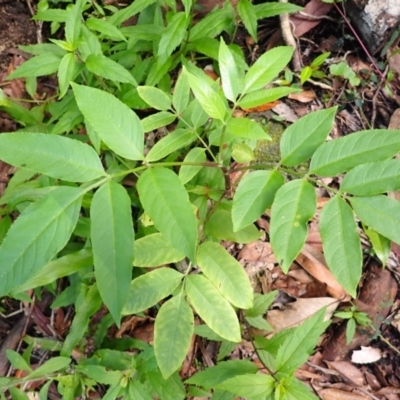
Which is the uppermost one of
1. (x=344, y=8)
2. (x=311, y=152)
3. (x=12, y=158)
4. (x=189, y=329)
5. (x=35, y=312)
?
(x=344, y=8)

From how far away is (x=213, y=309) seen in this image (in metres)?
1.50

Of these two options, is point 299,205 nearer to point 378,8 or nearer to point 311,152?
point 311,152

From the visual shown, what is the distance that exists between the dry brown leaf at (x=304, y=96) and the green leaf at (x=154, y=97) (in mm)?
1141

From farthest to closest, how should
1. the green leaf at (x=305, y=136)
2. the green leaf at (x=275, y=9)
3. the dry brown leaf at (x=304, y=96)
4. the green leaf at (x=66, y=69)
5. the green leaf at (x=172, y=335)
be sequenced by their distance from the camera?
the dry brown leaf at (x=304, y=96), the green leaf at (x=275, y=9), the green leaf at (x=66, y=69), the green leaf at (x=172, y=335), the green leaf at (x=305, y=136)

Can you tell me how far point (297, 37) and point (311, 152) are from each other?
1.62 m

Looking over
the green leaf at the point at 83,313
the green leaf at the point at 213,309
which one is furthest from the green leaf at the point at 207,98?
the green leaf at the point at 83,313

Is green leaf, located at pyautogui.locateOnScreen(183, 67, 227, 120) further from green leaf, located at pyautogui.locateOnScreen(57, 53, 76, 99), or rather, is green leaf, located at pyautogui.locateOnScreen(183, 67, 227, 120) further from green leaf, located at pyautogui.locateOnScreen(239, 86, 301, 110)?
green leaf, located at pyautogui.locateOnScreen(57, 53, 76, 99)

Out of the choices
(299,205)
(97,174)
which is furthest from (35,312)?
(299,205)

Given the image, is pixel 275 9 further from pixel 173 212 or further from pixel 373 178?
pixel 173 212

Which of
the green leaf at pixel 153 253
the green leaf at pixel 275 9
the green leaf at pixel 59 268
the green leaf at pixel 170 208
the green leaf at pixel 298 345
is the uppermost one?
the green leaf at pixel 275 9

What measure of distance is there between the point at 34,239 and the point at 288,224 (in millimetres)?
694

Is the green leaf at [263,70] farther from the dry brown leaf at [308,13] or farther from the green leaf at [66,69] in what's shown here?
the dry brown leaf at [308,13]

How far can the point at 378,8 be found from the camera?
253cm

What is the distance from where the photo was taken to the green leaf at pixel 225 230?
1703 millimetres
